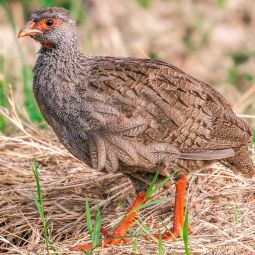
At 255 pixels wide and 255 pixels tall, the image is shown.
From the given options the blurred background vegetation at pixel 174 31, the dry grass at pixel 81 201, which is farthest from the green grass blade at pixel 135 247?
the blurred background vegetation at pixel 174 31

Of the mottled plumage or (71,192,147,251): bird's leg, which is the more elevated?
the mottled plumage

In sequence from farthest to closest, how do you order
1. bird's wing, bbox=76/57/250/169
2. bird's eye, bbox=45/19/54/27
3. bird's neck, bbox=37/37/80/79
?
bird's eye, bbox=45/19/54/27
bird's neck, bbox=37/37/80/79
bird's wing, bbox=76/57/250/169

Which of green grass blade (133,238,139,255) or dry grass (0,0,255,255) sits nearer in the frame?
green grass blade (133,238,139,255)

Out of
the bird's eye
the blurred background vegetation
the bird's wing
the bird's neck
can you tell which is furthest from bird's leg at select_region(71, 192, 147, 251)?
the blurred background vegetation

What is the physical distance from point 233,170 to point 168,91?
78cm

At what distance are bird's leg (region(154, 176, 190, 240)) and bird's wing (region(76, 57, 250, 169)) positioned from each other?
1.02 feet

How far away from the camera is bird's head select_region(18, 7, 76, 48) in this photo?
16.7 feet

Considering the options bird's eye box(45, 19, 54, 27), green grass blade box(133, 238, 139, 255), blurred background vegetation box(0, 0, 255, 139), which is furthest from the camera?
blurred background vegetation box(0, 0, 255, 139)

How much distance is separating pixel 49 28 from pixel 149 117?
0.92 metres

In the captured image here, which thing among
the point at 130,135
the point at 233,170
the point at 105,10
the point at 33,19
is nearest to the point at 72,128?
the point at 130,135

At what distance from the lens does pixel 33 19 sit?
5.11 metres

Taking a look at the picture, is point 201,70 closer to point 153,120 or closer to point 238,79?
point 238,79

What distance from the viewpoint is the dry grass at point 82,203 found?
190 inches

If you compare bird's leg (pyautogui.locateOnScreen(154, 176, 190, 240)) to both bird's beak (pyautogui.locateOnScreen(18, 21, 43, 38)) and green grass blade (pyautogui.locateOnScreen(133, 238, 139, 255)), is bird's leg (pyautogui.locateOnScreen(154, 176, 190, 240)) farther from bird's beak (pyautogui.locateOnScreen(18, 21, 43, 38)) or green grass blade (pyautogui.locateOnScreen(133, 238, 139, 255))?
bird's beak (pyautogui.locateOnScreen(18, 21, 43, 38))
